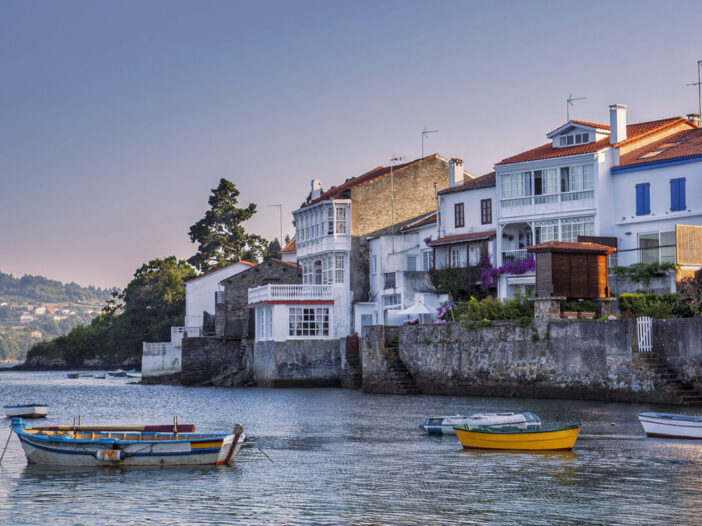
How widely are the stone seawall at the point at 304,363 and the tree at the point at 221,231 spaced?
183ft

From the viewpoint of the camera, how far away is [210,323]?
86.4 metres

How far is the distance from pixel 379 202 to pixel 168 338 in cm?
5484

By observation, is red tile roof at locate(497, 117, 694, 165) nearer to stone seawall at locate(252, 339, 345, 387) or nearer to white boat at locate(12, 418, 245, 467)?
stone seawall at locate(252, 339, 345, 387)

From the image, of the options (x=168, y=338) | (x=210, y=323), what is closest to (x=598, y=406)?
(x=210, y=323)

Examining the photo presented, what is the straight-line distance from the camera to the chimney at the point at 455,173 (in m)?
67.5

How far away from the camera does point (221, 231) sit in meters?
122

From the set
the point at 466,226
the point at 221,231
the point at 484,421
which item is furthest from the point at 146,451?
the point at 221,231

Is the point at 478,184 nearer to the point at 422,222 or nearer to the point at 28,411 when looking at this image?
the point at 422,222

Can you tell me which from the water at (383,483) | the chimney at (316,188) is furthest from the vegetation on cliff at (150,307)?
the water at (383,483)

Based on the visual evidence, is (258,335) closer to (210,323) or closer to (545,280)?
(210,323)

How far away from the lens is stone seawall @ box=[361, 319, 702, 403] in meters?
41.0

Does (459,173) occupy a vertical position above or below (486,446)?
above

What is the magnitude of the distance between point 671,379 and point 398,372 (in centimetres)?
1790

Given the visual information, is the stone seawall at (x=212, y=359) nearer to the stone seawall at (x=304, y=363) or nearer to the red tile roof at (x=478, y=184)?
the stone seawall at (x=304, y=363)
